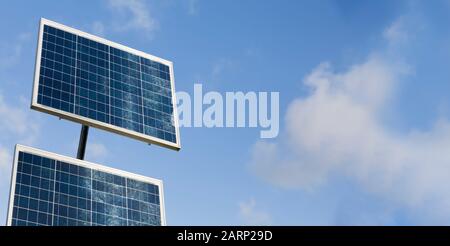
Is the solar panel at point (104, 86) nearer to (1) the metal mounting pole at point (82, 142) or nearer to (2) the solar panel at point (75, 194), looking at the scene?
(1) the metal mounting pole at point (82, 142)

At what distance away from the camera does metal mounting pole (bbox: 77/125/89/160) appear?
2395cm

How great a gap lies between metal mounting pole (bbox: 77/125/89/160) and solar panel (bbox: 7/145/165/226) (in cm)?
82

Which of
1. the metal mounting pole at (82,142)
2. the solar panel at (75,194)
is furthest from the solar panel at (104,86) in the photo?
the solar panel at (75,194)

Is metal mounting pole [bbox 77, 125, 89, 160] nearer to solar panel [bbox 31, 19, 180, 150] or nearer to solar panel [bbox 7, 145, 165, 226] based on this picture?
solar panel [bbox 31, 19, 180, 150]

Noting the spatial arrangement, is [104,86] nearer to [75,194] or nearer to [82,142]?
[82,142]

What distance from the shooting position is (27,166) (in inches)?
842

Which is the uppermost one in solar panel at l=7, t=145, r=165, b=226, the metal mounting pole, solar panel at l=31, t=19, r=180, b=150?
solar panel at l=31, t=19, r=180, b=150

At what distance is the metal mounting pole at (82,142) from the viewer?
943 inches

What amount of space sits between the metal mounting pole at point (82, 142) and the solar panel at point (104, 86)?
33 centimetres

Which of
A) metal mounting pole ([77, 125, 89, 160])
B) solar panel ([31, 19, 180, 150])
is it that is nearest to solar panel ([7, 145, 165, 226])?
metal mounting pole ([77, 125, 89, 160])

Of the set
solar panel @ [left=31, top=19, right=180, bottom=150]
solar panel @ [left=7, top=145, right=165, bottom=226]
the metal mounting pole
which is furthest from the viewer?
the metal mounting pole

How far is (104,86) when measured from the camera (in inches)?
1002
